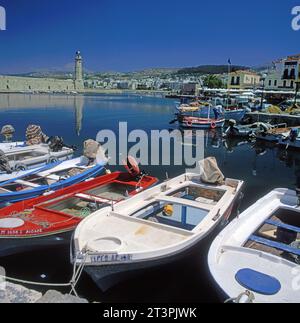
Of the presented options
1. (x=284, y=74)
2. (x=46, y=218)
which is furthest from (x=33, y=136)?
(x=284, y=74)

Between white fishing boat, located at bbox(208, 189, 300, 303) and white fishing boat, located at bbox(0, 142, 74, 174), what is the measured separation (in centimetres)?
931

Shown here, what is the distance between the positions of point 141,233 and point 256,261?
2493 millimetres

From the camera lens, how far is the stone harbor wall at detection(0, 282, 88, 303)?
407cm

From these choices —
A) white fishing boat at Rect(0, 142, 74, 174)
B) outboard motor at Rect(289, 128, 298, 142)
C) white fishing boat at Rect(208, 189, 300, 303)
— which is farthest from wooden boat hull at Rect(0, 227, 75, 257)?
outboard motor at Rect(289, 128, 298, 142)

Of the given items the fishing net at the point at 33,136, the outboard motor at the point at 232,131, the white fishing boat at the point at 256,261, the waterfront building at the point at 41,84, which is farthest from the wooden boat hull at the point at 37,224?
the waterfront building at the point at 41,84

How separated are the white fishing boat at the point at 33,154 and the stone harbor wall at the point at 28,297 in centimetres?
948

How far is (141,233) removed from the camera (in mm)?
7277

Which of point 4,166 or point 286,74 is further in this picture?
point 286,74

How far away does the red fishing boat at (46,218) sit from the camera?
25.7ft

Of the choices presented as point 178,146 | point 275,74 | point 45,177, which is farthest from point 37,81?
point 45,177

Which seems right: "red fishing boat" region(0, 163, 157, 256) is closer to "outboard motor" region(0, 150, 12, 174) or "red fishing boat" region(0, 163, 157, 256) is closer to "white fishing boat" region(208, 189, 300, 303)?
"outboard motor" region(0, 150, 12, 174)

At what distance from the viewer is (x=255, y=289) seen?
536 centimetres

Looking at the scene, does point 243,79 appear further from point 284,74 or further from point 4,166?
point 4,166
